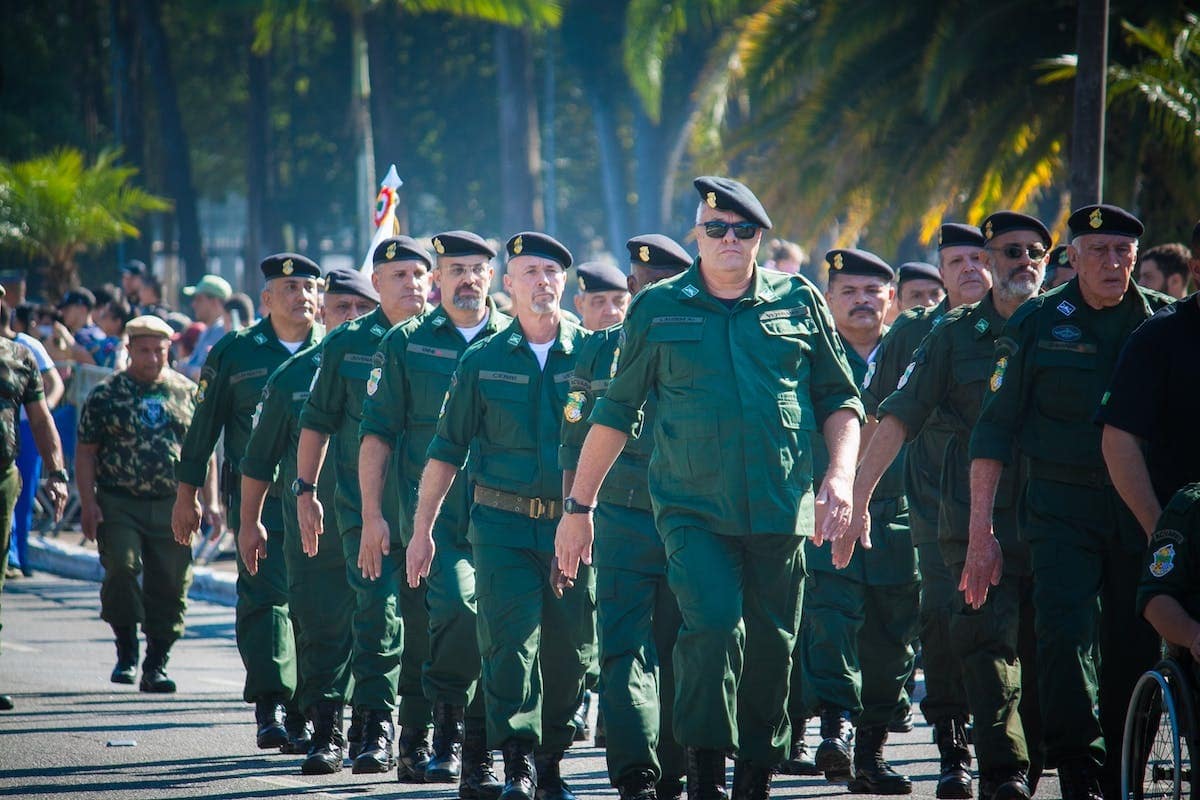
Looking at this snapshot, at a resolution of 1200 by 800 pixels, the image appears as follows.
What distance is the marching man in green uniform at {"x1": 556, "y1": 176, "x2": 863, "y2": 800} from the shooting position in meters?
6.39

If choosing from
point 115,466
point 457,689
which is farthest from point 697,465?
point 115,466

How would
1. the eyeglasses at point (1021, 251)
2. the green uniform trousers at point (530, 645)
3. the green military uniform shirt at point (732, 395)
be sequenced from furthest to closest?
the eyeglasses at point (1021, 251)
the green uniform trousers at point (530, 645)
the green military uniform shirt at point (732, 395)

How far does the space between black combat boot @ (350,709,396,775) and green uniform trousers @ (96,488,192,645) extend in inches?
112

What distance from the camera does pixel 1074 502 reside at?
6.82 metres

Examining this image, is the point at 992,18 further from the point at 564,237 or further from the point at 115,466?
the point at 564,237

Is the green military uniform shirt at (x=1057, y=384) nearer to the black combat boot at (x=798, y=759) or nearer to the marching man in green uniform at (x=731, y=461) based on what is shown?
the marching man in green uniform at (x=731, y=461)

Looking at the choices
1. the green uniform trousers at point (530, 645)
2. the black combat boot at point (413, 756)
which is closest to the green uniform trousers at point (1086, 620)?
the green uniform trousers at point (530, 645)

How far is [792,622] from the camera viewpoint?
260 inches

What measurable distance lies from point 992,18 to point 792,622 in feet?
34.3

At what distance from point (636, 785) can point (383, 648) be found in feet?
6.31

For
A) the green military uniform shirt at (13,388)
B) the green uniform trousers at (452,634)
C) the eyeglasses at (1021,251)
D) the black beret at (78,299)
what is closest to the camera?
the eyeglasses at (1021,251)

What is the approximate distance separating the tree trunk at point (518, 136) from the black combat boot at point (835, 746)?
2760 centimetres

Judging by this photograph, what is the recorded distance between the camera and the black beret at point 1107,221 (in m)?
6.97

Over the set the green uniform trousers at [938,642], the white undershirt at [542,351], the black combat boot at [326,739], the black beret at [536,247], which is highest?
the black beret at [536,247]
